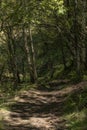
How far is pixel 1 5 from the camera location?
2036cm

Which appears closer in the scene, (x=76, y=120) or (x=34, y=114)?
(x=76, y=120)

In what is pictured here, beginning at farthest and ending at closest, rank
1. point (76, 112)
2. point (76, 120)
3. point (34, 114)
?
point (34, 114) < point (76, 112) < point (76, 120)

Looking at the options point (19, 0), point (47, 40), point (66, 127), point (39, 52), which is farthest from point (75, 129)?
point (39, 52)

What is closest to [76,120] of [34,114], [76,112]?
[76,112]

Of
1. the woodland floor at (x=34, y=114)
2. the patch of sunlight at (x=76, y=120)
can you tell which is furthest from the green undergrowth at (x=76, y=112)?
the woodland floor at (x=34, y=114)

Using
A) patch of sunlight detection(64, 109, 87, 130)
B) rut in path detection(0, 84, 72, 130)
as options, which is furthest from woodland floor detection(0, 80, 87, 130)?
patch of sunlight detection(64, 109, 87, 130)

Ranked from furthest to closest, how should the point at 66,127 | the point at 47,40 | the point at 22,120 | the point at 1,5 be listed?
the point at 47,40 → the point at 1,5 → the point at 22,120 → the point at 66,127

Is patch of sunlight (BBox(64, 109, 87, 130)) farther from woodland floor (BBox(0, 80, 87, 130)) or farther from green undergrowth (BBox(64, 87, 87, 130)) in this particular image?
woodland floor (BBox(0, 80, 87, 130))

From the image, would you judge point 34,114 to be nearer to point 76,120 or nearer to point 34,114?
point 34,114

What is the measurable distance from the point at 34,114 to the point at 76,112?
248cm

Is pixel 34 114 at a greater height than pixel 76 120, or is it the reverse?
pixel 76 120

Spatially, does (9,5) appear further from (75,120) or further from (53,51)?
(53,51)

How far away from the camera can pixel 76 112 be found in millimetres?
14320

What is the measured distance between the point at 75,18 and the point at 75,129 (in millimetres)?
11616
